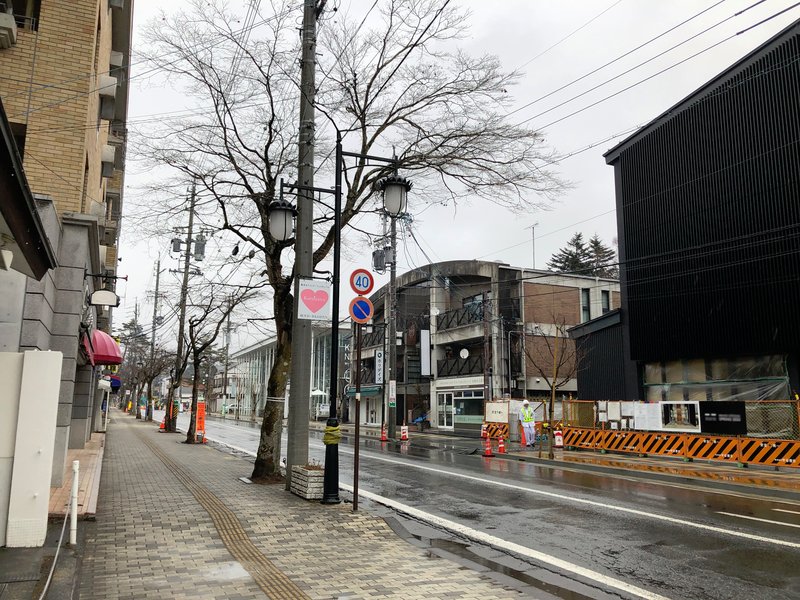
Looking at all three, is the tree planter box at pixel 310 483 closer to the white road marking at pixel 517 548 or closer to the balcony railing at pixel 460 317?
the white road marking at pixel 517 548

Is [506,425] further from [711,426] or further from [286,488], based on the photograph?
[286,488]

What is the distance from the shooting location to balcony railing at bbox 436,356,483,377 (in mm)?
40356

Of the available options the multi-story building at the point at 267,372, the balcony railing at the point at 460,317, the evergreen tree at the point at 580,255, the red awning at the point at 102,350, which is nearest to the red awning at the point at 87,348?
the red awning at the point at 102,350

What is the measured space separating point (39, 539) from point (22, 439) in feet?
3.71

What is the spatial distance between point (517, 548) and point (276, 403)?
707 cm

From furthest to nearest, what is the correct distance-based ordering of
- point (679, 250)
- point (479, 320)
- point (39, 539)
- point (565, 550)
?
point (479, 320) → point (679, 250) → point (565, 550) → point (39, 539)

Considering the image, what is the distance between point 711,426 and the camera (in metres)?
19.2

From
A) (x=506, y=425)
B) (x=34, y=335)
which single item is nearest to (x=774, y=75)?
(x=506, y=425)

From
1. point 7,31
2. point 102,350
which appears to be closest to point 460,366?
point 102,350

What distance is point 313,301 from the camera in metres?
11.2

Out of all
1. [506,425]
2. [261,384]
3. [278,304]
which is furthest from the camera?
[261,384]

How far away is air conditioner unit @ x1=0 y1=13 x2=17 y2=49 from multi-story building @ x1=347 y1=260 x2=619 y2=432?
81.8 feet

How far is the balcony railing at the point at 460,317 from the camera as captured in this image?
40594mm

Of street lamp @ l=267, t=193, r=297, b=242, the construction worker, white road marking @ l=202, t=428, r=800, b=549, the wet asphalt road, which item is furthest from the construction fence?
street lamp @ l=267, t=193, r=297, b=242
